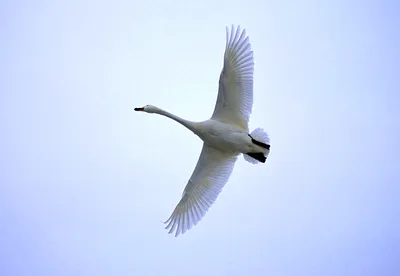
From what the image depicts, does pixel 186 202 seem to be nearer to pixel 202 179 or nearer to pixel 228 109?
pixel 202 179

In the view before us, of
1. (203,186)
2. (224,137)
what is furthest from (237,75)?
(203,186)

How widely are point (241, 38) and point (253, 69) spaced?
28.3 inches

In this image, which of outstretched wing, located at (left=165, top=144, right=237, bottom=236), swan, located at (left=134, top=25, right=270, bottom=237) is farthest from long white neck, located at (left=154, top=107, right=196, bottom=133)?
outstretched wing, located at (left=165, top=144, right=237, bottom=236)

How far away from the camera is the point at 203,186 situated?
696 inches

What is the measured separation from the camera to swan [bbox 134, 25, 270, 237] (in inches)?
645

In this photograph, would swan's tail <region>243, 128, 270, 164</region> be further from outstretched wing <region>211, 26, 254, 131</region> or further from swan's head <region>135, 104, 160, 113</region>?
swan's head <region>135, 104, 160, 113</region>

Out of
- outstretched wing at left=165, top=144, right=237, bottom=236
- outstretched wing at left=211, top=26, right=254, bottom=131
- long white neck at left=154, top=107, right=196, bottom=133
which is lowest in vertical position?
outstretched wing at left=165, top=144, right=237, bottom=236

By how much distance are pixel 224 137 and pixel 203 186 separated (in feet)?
5.20

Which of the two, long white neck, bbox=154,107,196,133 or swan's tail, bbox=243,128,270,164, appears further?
long white neck, bbox=154,107,196,133

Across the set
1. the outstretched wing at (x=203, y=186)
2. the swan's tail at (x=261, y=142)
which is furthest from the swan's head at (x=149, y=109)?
the swan's tail at (x=261, y=142)

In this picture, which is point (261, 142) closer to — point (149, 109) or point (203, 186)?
point (203, 186)

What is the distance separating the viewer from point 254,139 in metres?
16.5

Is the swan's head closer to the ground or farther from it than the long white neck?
farther from it

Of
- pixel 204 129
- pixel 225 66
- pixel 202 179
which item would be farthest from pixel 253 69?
pixel 202 179
